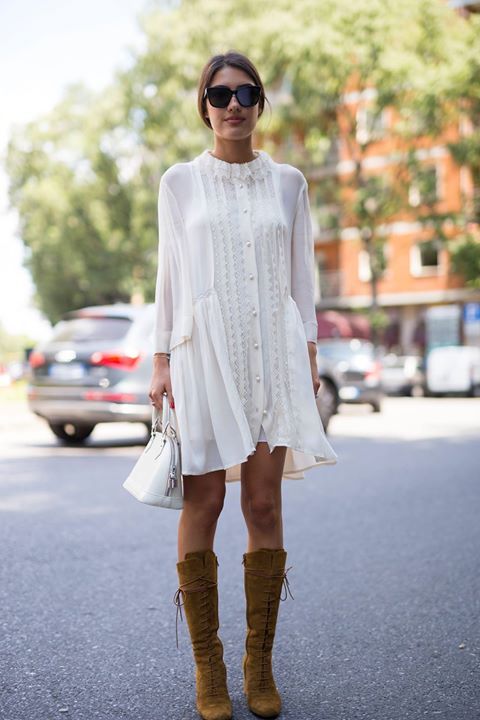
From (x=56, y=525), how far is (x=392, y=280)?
127ft

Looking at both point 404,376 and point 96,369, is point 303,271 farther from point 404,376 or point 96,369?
point 404,376

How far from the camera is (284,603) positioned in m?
4.48

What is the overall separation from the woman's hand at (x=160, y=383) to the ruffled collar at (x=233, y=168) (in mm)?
612

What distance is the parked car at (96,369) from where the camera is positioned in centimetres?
1129

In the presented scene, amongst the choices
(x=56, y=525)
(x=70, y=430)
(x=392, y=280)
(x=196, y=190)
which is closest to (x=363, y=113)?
(x=392, y=280)

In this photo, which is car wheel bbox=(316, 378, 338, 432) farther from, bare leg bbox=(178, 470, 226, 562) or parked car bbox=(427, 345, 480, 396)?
parked car bbox=(427, 345, 480, 396)

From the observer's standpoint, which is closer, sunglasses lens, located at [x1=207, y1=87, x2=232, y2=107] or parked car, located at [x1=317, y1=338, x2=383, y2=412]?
sunglasses lens, located at [x1=207, y1=87, x2=232, y2=107]

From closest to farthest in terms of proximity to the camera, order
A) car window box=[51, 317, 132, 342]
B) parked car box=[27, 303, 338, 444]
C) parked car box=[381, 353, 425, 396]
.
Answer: parked car box=[27, 303, 338, 444]
car window box=[51, 317, 132, 342]
parked car box=[381, 353, 425, 396]

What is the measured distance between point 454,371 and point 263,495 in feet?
84.1

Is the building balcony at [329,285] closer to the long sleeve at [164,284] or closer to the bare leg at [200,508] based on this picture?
the long sleeve at [164,284]

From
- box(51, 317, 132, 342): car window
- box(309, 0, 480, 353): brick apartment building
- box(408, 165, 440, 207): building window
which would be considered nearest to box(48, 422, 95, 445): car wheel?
Result: box(51, 317, 132, 342): car window

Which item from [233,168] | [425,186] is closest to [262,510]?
[233,168]

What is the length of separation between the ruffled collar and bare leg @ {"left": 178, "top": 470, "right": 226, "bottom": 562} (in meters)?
0.93

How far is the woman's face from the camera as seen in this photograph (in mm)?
3125
